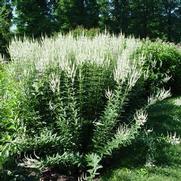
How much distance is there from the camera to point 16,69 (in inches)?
325

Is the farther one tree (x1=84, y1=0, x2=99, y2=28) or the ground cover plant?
tree (x1=84, y1=0, x2=99, y2=28)

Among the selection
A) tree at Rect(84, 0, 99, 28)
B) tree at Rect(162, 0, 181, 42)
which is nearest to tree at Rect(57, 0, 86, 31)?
tree at Rect(84, 0, 99, 28)

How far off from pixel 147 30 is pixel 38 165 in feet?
157

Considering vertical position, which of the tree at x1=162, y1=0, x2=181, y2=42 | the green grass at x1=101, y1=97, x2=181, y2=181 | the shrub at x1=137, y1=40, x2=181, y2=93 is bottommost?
the tree at x1=162, y1=0, x2=181, y2=42

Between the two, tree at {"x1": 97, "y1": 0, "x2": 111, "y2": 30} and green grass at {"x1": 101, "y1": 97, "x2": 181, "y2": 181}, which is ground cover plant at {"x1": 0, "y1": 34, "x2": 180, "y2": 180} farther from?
tree at {"x1": 97, "y1": 0, "x2": 111, "y2": 30}

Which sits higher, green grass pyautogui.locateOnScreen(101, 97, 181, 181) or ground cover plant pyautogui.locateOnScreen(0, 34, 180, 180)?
ground cover plant pyautogui.locateOnScreen(0, 34, 180, 180)

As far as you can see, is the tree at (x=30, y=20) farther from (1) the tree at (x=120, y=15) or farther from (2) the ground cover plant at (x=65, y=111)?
(2) the ground cover plant at (x=65, y=111)

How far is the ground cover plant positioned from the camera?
7262 mm

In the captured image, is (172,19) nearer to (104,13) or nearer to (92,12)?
(104,13)

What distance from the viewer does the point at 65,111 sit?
7.57 meters

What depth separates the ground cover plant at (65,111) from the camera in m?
7.26

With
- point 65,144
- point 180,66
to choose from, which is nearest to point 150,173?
point 65,144

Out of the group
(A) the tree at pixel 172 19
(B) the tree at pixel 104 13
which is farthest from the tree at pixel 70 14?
(A) the tree at pixel 172 19

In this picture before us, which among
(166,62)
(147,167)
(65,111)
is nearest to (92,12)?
(166,62)
